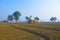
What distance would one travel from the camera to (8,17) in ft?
543

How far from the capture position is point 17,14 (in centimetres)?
14350

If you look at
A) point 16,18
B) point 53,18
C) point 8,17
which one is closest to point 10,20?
point 8,17

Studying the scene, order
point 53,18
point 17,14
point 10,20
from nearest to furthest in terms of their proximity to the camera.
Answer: point 17,14 → point 10,20 → point 53,18

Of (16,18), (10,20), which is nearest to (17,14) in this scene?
(16,18)

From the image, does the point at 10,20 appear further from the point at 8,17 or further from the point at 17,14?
the point at 17,14

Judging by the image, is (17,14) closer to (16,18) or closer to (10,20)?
(16,18)

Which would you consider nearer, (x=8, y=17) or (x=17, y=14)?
(x=17, y=14)

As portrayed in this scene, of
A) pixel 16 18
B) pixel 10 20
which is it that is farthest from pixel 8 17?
pixel 16 18

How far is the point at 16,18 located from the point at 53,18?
67437 millimetres

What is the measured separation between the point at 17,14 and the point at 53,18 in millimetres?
67160

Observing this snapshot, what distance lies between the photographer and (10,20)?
164500 millimetres

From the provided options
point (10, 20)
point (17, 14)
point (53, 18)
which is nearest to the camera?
point (17, 14)

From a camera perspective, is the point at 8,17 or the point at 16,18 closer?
the point at 16,18

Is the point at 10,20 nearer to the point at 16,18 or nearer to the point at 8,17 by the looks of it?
the point at 8,17
